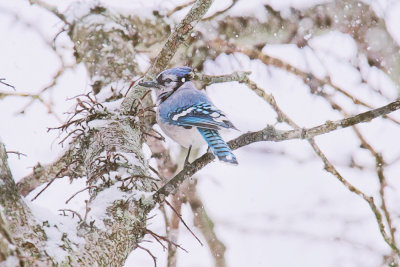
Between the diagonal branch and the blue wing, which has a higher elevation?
the blue wing

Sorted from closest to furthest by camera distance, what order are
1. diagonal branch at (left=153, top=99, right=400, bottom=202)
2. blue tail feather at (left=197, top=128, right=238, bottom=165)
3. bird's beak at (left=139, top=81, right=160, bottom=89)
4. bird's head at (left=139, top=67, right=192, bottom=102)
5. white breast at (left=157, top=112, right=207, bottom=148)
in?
diagonal branch at (left=153, top=99, right=400, bottom=202) → blue tail feather at (left=197, top=128, right=238, bottom=165) → bird's beak at (left=139, top=81, right=160, bottom=89) → white breast at (left=157, top=112, right=207, bottom=148) → bird's head at (left=139, top=67, right=192, bottom=102)

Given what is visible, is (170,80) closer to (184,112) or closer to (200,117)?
(184,112)

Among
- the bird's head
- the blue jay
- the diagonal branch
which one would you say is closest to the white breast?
the blue jay

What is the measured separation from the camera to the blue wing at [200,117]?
3287mm

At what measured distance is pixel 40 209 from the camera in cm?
210

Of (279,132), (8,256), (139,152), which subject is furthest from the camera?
(139,152)

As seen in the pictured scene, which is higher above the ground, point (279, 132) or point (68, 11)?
point (68, 11)

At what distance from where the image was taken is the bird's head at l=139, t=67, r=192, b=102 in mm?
3611

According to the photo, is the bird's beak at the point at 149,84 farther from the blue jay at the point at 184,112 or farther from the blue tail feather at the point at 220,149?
the blue tail feather at the point at 220,149

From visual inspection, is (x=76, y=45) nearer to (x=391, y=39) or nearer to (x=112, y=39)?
(x=112, y=39)

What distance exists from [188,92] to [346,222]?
2.76 m

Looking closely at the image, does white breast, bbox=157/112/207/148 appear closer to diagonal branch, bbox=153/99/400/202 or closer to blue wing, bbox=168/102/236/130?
blue wing, bbox=168/102/236/130

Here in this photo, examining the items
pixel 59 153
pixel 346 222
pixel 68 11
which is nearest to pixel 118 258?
pixel 59 153

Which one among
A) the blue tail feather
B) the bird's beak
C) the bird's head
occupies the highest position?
the bird's head
